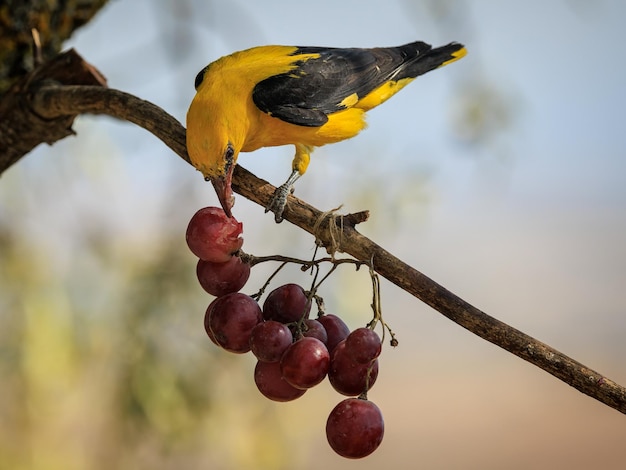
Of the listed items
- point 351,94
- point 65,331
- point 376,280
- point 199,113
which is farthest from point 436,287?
point 65,331

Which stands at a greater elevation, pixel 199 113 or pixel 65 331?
pixel 199 113

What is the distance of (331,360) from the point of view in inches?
47.1

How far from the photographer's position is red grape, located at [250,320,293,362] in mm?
1189

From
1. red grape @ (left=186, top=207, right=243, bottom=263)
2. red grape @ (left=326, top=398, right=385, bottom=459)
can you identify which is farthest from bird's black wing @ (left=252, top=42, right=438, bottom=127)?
red grape @ (left=326, top=398, right=385, bottom=459)

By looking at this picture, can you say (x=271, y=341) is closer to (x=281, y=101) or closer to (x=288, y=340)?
(x=288, y=340)

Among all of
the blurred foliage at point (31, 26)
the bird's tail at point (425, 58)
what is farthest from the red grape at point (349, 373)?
the bird's tail at point (425, 58)

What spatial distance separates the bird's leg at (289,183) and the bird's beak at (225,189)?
10 cm

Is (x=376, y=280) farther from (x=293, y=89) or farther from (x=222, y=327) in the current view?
(x=293, y=89)

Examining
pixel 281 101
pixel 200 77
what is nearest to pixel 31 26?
pixel 200 77

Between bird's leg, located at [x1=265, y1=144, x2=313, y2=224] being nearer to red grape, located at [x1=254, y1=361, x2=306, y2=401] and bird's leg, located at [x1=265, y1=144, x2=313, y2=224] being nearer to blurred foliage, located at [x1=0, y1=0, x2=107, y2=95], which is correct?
red grape, located at [x1=254, y1=361, x2=306, y2=401]

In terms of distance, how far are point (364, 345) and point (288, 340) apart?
0.15 m

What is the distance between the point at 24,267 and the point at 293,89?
113cm

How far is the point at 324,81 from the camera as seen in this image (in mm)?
2176

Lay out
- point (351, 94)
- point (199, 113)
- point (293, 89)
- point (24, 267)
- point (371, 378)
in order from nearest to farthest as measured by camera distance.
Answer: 1. point (371, 378)
2. point (199, 113)
3. point (293, 89)
4. point (351, 94)
5. point (24, 267)
